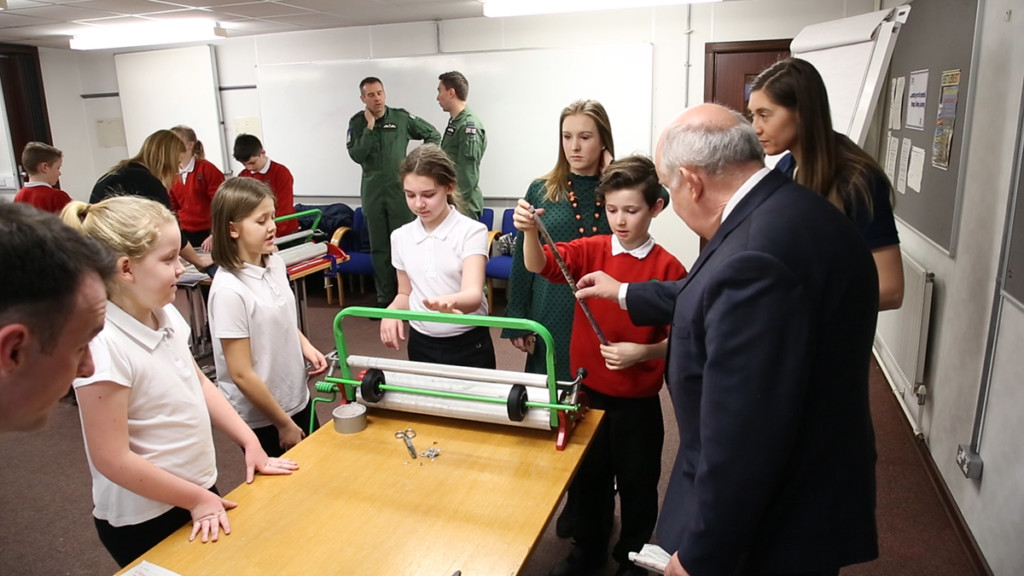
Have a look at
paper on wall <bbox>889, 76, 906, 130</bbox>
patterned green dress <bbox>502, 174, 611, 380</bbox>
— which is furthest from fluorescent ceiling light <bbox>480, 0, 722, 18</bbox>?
patterned green dress <bbox>502, 174, 611, 380</bbox>

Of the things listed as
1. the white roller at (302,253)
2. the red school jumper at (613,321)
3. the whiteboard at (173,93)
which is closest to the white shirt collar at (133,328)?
the red school jumper at (613,321)

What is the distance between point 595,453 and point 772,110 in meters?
1.12

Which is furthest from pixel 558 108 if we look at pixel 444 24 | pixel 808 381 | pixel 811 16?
pixel 808 381

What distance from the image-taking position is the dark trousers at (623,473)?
75.8 inches

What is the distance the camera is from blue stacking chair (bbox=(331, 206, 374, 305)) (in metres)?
5.74

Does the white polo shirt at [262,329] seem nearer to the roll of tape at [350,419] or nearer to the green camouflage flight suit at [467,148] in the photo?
the roll of tape at [350,419]

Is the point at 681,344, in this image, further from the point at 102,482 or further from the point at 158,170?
the point at 158,170

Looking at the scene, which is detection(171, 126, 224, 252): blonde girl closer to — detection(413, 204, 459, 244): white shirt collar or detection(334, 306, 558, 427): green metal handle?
detection(413, 204, 459, 244): white shirt collar

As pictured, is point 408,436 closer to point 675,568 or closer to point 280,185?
point 675,568

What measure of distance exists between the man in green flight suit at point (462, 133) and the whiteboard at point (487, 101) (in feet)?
2.10

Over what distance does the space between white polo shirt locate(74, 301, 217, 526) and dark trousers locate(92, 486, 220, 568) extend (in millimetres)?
25

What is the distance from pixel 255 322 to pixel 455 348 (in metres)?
0.61

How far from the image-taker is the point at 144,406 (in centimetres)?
135

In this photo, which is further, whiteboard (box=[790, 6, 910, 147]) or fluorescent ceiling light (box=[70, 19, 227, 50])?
fluorescent ceiling light (box=[70, 19, 227, 50])
